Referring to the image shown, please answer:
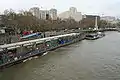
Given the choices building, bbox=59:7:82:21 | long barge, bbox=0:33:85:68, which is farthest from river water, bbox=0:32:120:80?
building, bbox=59:7:82:21

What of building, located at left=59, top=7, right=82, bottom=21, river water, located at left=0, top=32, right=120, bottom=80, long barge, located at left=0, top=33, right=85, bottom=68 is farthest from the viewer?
building, located at left=59, top=7, right=82, bottom=21

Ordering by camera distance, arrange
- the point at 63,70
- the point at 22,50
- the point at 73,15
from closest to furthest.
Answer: the point at 63,70
the point at 22,50
the point at 73,15

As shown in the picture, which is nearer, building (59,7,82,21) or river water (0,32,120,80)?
river water (0,32,120,80)

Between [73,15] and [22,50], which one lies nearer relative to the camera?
[22,50]

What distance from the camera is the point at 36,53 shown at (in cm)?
1731

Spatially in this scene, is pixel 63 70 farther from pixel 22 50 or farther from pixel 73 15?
pixel 73 15

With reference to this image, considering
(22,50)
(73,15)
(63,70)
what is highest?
(73,15)

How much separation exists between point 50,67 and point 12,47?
3.25 meters

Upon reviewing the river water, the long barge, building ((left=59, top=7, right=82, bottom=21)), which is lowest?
the river water

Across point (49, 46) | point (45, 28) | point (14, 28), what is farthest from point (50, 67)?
point (45, 28)

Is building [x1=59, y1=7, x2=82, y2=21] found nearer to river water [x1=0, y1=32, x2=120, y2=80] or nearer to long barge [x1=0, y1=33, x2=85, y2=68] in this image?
long barge [x1=0, y1=33, x2=85, y2=68]

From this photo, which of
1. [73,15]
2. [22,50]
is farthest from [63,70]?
[73,15]

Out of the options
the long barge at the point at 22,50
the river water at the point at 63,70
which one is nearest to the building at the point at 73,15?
the long barge at the point at 22,50

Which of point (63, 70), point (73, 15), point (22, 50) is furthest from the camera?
point (73, 15)
